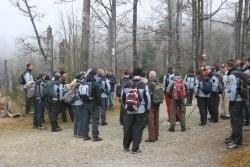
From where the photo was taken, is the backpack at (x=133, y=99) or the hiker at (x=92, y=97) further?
the hiker at (x=92, y=97)

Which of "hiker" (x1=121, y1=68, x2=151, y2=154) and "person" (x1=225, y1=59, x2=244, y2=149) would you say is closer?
"hiker" (x1=121, y1=68, x2=151, y2=154)

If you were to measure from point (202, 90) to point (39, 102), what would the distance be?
5.45 metres

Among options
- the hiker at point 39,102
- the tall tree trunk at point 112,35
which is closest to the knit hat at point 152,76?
the hiker at point 39,102

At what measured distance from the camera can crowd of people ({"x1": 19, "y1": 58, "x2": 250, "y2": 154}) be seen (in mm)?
11469

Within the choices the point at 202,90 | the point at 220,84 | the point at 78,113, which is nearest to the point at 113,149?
the point at 78,113

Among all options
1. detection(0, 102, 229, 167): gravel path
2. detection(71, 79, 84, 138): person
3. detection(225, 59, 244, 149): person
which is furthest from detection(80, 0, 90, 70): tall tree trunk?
detection(225, 59, 244, 149): person

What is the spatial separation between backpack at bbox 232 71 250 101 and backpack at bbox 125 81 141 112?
7.84ft

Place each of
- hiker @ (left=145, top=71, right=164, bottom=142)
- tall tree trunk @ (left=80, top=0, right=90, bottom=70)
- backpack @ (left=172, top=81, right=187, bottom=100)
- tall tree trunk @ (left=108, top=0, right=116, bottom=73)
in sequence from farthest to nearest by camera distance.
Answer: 1. tall tree trunk @ (left=108, top=0, right=116, bottom=73)
2. tall tree trunk @ (left=80, top=0, right=90, bottom=70)
3. backpack @ (left=172, top=81, right=187, bottom=100)
4. hiker @ (left=145, top=71, right=164, bottom=142)

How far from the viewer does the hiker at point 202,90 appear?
15234 mm

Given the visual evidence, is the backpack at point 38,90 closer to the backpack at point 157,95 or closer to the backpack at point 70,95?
the backpack at point 70,95

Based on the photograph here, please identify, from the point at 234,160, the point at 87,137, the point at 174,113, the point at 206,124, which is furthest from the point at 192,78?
the point at 234,160

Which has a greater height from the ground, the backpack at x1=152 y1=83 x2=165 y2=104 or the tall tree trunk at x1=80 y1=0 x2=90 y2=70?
the tall tree trunk at x1=80 y1=0 x2=90 y2=70

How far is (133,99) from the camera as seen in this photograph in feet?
37.1

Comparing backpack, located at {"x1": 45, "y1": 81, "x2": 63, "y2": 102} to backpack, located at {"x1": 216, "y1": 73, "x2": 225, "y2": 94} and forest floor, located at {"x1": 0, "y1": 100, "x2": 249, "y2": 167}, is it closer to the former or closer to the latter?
forest floor, located at {"x1": 0, "y1": 100, "x2": 249, "y2": 167}
